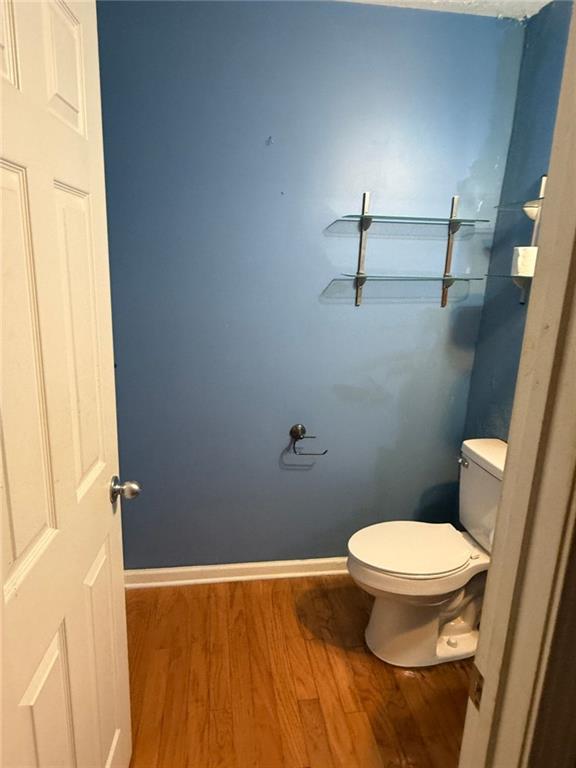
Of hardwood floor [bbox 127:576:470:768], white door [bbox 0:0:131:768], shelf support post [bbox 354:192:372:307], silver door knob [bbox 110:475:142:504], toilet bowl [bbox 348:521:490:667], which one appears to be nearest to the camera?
white door [bbox 0:0:131:768]

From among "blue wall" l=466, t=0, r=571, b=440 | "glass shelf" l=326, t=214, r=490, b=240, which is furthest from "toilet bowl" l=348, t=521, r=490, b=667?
"glass shelf" l=326, t=214, r=490, b=240

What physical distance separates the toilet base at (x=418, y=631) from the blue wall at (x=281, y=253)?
51 cm

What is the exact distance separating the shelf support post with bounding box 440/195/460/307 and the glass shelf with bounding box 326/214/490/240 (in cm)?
1

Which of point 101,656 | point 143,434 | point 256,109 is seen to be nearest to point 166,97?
point 256,109

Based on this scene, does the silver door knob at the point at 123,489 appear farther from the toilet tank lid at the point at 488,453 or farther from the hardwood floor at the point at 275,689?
the toilet tank lid at the point at 488,453

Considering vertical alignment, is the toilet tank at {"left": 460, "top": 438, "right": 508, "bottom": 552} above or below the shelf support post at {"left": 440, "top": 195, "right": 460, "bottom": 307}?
below

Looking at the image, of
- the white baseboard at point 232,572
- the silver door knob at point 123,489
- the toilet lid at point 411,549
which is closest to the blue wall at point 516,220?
the toilet lid at point 411,549

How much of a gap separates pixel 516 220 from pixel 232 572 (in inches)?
78.0

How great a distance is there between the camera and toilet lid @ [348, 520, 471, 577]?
168 centimetres

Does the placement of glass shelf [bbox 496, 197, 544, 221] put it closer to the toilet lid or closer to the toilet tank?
the toilet tank

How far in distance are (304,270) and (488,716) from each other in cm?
166

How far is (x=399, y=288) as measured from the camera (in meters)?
2.04

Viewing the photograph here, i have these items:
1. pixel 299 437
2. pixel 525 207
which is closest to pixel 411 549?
pixel 299 437

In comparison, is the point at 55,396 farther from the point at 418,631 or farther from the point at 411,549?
the point at 418,631
